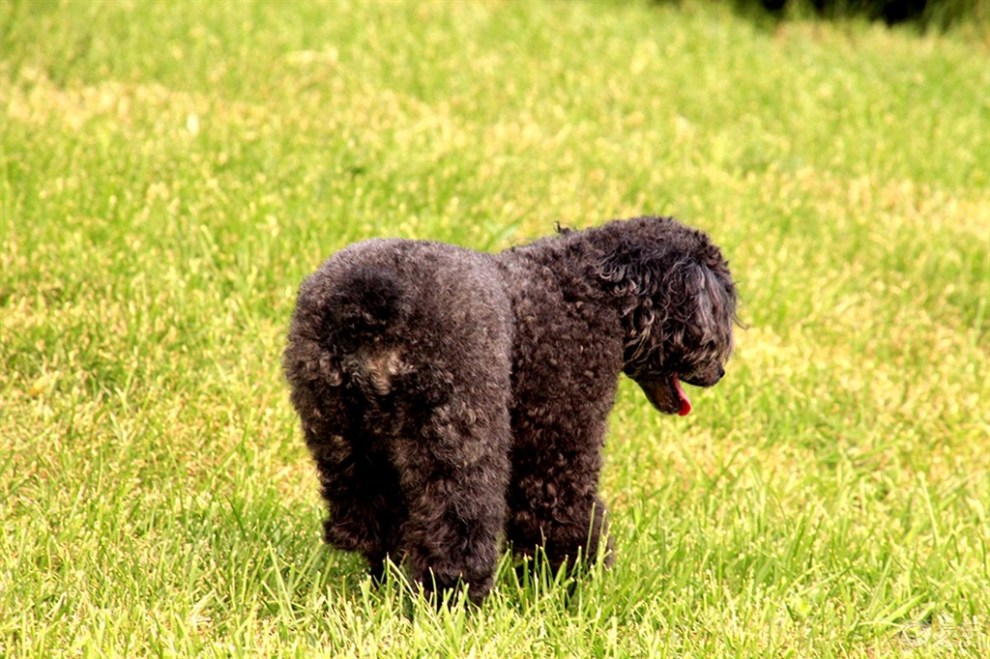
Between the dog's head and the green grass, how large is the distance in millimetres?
787

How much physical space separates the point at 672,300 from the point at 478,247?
115 inches

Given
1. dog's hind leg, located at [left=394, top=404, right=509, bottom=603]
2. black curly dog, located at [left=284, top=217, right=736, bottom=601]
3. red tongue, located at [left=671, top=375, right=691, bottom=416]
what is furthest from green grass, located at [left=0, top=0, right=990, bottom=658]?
A: red tongue, located at [left=671, top=375, right=691, bottom=416]

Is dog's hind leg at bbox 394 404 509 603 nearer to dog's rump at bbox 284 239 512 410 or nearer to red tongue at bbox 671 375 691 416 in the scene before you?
dog's rump at bbox 284 239 512 410

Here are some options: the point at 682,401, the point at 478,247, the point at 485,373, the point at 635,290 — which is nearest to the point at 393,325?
the point at 485,373

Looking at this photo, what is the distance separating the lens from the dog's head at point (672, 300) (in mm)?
4242

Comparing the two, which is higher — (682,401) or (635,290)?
(635,290)

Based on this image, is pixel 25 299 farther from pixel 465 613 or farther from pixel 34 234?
pixel 465 613

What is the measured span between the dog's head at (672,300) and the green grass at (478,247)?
79 centimetres

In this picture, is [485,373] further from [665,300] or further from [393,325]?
[665,300]

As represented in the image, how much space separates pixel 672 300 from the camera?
425 cm

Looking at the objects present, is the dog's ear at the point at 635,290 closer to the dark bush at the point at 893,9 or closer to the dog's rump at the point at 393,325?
the dog's rump at the point at 393,325

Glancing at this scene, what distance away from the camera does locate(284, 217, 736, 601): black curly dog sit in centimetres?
382

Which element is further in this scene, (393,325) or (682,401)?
(682,401)

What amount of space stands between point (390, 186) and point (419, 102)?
76.1 inches
